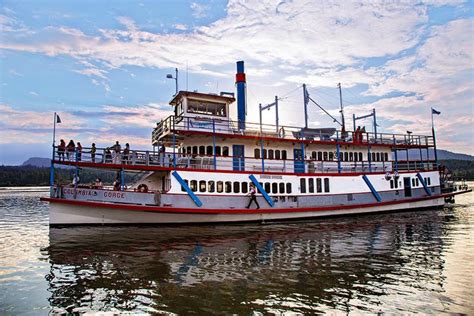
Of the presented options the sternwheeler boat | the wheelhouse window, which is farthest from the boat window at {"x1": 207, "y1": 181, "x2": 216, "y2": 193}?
the wheelhouse window

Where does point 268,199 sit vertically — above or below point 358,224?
above

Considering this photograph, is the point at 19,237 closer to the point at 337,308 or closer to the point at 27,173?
the point at 337,308

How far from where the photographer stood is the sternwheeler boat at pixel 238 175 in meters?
18.5

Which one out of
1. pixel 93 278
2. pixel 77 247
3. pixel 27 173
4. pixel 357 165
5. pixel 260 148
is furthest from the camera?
pixel 27 173

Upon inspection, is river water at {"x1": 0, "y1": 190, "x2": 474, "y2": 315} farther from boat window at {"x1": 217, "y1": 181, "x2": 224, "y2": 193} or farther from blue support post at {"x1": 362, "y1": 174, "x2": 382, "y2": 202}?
blue support post at {"x1": 362, "y1": 174, "x2": 382, "y2": 202}

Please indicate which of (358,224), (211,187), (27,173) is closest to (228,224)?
(211,187)

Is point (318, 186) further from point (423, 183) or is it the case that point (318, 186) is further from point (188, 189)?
point (423, 183)

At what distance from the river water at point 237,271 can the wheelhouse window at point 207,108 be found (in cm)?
928

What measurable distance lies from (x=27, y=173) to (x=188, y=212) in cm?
15269

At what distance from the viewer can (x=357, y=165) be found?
2703 cm

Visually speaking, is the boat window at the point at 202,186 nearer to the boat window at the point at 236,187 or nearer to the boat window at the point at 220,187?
the boat window at the point at 220,187

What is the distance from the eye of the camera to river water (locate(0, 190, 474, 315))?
7.76 meters

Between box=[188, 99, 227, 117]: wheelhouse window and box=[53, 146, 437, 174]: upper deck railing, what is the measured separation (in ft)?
12.4

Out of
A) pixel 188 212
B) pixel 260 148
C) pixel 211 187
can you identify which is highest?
pixel 260 148
